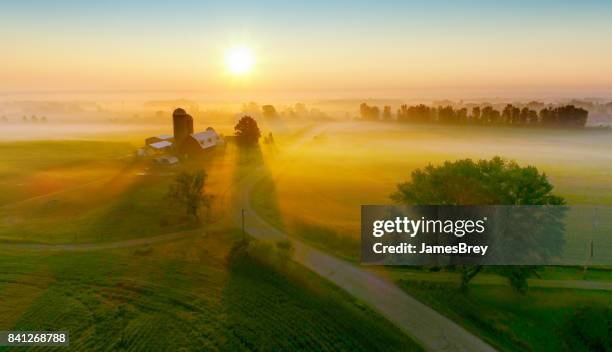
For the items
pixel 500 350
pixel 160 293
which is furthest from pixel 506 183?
pixel 160 293

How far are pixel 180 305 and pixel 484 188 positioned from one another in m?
28.7

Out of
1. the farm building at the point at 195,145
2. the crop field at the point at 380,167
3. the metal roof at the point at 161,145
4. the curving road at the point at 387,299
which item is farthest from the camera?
the metal roof at the point at 161,145

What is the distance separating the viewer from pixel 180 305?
30516 millimetres

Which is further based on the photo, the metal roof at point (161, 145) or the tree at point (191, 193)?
the metal roof at point (161, 145)

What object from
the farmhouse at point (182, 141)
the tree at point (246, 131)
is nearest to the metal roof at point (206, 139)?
the farmhouse at point (182, 141)

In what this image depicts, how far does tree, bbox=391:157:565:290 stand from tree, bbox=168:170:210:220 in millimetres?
26666

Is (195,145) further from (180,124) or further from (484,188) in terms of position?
(484,188)

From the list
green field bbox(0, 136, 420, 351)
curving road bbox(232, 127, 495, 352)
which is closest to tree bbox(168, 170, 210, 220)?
green field bbox(0, 136, 420, 351)

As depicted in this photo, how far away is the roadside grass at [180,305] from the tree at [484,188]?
12738 millimetres

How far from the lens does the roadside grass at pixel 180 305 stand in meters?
27.0

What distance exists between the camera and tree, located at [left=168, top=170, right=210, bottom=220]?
5016 centimetres

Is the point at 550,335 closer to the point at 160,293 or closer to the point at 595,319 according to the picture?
the point at 595,319

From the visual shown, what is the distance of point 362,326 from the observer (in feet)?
97.2

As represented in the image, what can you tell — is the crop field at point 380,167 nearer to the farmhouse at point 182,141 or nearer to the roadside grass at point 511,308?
the roadside grass at point 511,308
